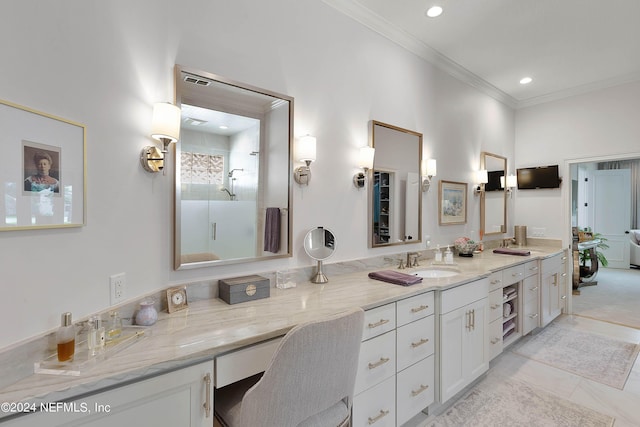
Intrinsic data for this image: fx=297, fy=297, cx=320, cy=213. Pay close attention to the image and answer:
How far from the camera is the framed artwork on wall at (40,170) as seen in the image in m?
0.88

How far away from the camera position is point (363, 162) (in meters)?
2.35

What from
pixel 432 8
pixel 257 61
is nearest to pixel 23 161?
pixel 257 61

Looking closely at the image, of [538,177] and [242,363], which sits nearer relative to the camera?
[242,363]

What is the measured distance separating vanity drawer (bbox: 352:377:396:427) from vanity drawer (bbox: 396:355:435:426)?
0.06 metres

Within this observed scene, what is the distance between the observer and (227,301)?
5.15 feet

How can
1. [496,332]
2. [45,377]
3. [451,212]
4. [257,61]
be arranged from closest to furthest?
[45,377] < [257,61] < [496,332] < [451,212]

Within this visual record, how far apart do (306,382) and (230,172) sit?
3.87ft

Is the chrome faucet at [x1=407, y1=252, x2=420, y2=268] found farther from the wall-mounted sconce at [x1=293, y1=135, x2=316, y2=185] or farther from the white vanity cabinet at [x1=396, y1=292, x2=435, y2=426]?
the wall-mounted sconce at [x1=293, y1=135, x2=316, y2=185]

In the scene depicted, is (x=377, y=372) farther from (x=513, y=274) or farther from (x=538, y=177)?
(x=538, y=177)

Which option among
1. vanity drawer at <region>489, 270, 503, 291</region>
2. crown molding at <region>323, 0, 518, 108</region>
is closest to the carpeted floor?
vanity drawer at <region>489, 270, 503, 291</region>

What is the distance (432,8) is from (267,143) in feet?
5.68

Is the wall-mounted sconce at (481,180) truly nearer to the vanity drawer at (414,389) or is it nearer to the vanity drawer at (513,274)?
the vanity drawer at (513,274)

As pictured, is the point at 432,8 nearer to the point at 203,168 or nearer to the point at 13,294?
the point at 203,168

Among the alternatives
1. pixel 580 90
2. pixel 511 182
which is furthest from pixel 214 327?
pixel 580 90
